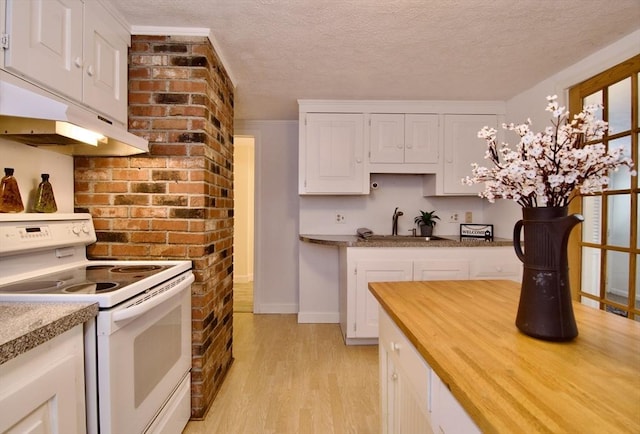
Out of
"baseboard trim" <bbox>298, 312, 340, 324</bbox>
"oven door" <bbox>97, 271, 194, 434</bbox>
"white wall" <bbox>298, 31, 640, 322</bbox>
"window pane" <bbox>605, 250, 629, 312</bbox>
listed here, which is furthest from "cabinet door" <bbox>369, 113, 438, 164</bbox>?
"oven door" <bbox>97, 271, 194, 434</bbox>

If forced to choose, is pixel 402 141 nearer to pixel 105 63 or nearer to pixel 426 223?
pixel 426 223

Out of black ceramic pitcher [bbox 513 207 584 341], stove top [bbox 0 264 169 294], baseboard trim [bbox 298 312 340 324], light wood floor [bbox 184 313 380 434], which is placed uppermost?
black ceramic pitcher [bbox 513 207 584 341]

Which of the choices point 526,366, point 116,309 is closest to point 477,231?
point 526,366

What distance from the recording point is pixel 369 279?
266cm

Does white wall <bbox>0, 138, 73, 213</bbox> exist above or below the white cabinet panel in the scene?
above

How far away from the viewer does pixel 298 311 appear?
11.5 ft

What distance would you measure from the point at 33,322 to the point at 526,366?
4.12 ft

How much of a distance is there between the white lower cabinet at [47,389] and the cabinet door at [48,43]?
3.13ft

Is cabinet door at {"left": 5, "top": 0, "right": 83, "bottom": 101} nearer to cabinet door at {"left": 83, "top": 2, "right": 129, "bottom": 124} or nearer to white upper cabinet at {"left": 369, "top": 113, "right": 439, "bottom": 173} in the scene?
cabinet door at {"left": 83, "top": 2, "right": 129, "bottom": 124}

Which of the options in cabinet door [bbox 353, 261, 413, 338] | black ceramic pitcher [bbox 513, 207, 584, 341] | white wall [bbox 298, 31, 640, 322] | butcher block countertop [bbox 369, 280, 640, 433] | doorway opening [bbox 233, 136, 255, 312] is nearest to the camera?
butcher block countertop [bbox 369, 280, 640, 433]

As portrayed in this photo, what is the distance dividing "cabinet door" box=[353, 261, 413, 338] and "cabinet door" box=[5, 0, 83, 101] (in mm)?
2138

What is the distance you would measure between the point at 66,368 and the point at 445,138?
3.08 m

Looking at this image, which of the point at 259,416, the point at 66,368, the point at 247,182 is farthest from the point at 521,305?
the point at 247,182

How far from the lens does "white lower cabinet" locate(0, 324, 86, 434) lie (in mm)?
766
